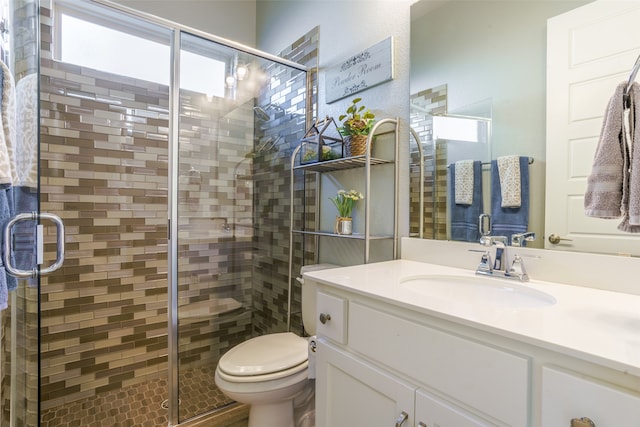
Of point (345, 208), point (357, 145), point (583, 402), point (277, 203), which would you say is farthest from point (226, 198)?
point (583, 402)

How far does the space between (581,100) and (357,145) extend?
31.9 inches

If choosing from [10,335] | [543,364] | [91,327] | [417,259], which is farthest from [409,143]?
[91,327]

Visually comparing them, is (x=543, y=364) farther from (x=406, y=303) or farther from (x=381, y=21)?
(x=381, y=21)

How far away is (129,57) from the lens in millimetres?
2070

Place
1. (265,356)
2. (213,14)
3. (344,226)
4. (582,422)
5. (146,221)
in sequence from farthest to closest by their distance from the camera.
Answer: (213,14), (146,221), (344,226), (265,356), (582,422)

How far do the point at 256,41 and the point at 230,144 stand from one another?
1.15 meters

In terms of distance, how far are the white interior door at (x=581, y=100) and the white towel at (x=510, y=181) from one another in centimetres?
9

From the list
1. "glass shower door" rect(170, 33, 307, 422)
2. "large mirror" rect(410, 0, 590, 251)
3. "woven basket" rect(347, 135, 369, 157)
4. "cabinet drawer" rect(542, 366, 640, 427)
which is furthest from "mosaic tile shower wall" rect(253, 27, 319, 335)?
"cabinet drawer" rect(542, 366, 640, 427)

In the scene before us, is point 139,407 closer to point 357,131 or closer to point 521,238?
point 357,131

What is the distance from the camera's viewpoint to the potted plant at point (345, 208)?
61.7 inches

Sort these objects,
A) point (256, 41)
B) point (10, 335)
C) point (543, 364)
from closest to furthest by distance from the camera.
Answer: point (543, 364), point (10, 335), point (256, 41)

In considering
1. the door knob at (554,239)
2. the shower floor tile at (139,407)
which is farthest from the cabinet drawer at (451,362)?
the shower floor tile at (139,407)

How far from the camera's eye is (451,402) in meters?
0.70

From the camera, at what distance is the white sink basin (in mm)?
935
